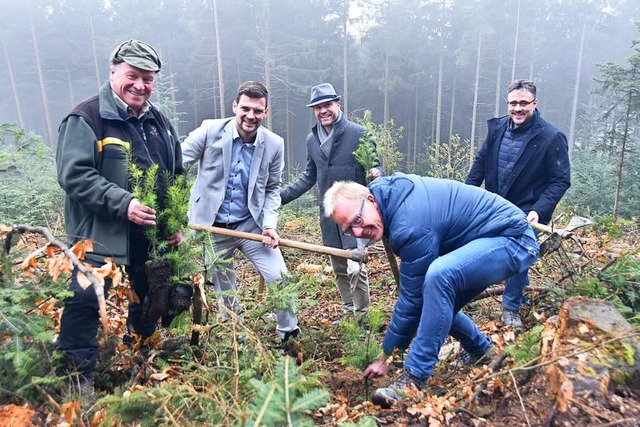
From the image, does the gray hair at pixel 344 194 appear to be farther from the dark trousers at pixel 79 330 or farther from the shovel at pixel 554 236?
the shovel at pixel 554 236

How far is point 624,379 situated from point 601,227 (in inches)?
150

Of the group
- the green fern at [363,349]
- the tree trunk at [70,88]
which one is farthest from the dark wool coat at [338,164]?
the tree trunk at [70,88]

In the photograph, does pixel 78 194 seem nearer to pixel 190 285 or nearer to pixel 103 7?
pixel 190 285

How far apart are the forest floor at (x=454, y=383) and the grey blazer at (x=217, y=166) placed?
1.01m

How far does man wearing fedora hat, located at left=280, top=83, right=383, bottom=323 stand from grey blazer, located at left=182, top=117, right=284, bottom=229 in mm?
732

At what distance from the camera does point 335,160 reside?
4.85 meters

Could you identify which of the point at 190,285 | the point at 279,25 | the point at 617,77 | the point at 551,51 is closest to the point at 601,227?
the point at 190,285

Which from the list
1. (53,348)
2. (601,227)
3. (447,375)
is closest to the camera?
(53,348)

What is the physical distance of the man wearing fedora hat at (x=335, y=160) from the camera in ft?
15.7

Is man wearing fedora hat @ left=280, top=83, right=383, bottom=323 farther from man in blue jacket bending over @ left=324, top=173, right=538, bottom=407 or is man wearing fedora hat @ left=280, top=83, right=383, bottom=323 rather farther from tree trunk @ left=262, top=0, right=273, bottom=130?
tree trunk @ left=262, top=0, right=273, bottom=130

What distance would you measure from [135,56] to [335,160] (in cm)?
249

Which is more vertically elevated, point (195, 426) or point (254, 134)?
point (254, 134)

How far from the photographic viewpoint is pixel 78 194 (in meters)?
2.70

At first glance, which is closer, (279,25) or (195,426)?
(195,426)
